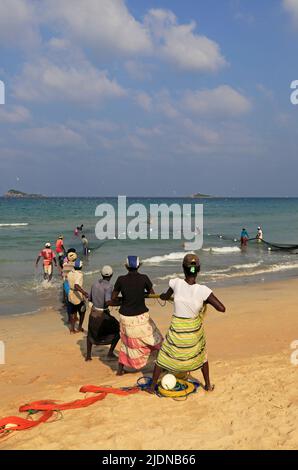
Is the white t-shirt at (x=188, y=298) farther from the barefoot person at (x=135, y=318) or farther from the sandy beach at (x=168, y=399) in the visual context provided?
the sandy beach at (x=168, y=399)

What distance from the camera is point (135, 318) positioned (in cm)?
618

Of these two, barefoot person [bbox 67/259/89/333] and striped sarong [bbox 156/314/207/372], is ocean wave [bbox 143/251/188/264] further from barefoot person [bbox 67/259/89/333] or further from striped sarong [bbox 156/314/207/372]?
striped sarong [bbox 156/314/207/372]

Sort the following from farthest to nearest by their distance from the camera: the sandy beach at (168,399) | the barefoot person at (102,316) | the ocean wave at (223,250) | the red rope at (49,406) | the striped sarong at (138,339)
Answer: the ocean wave at (223,250) → the barefoot person at (102,316) → the striped sarong at (138,339) → the red rope at (49,406) → the sandy beach at (168,399)

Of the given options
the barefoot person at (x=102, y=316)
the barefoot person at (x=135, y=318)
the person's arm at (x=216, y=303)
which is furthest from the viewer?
the barefoot person at (x=102, y=316)

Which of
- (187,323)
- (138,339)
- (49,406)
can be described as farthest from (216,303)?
(49,406)

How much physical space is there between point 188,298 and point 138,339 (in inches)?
54.3

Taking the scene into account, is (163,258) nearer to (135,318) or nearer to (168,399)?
(135,318)

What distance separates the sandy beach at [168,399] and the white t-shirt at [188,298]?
1135mm

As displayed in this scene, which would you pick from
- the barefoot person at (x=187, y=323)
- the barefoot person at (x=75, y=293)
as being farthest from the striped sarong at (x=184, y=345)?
the barefoot person at (x=75, y=293)

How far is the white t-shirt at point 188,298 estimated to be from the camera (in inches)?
207

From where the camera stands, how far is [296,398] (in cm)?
538

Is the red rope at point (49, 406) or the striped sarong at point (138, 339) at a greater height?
the striped sarong at point (138, 339)
